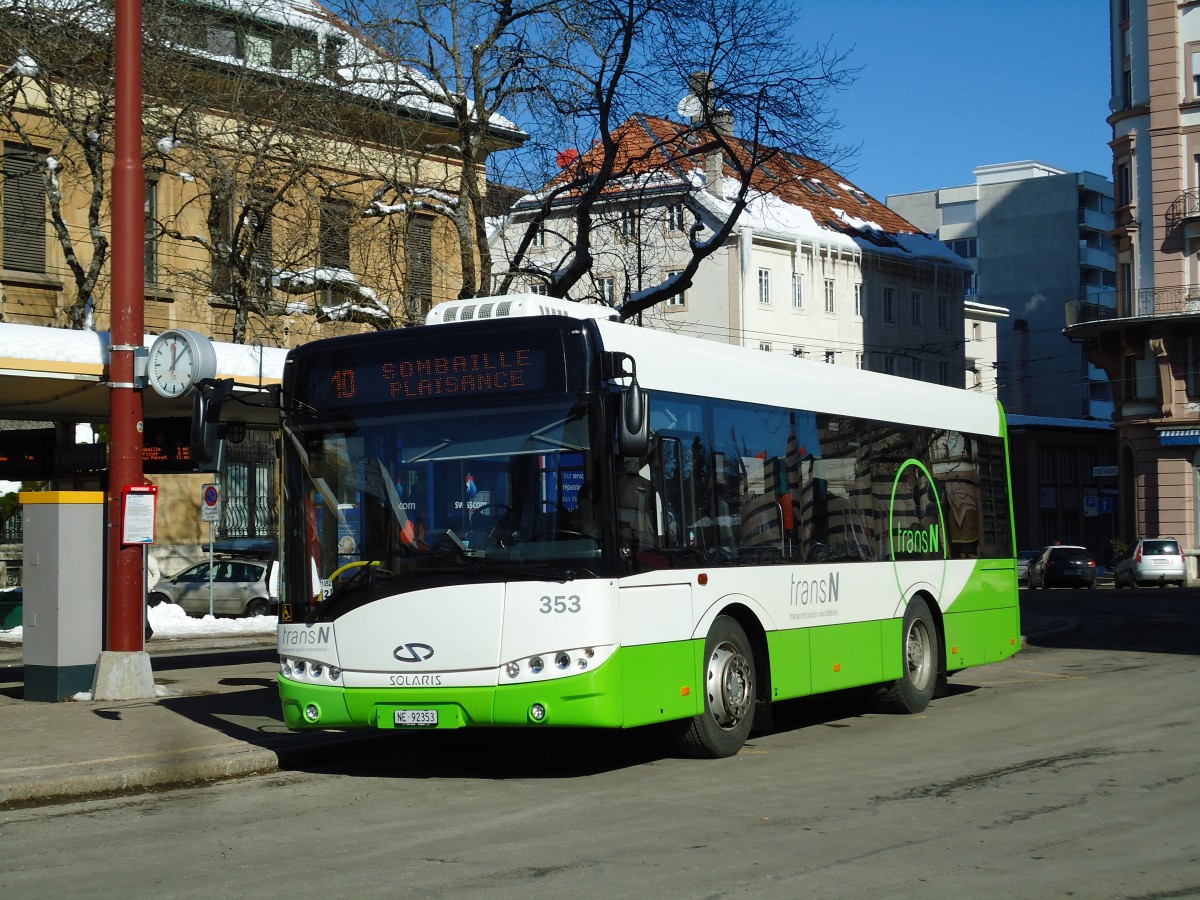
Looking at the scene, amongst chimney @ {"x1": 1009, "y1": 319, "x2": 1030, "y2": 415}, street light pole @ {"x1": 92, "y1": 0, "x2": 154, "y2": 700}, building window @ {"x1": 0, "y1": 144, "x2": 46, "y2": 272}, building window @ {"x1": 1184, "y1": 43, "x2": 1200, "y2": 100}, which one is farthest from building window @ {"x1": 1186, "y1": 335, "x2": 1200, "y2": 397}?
street light pole @ {"x1": 92, "y1": 0, "x2": 154, "y2": 700}

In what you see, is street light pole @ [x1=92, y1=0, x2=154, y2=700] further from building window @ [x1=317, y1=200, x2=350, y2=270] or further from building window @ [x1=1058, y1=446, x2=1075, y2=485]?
building window @ [x1=1058, y1=446, x2=1075, y2=485]

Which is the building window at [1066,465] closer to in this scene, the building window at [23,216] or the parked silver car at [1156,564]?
the parked silver car at [1156,564]

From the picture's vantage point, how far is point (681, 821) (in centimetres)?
895

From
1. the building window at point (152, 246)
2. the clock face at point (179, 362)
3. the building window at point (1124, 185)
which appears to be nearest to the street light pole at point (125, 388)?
the clock face at point (179, 362)

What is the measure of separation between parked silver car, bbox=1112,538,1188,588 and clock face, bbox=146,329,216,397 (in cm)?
4076

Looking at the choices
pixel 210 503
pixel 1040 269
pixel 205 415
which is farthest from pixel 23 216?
pixel 1040 269

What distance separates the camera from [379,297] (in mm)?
27297

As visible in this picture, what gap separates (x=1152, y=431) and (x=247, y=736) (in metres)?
48.0

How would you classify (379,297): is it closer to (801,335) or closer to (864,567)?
(864,567)

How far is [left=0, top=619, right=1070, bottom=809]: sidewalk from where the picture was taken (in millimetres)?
10766

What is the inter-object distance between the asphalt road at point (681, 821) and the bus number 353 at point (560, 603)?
3.71ft

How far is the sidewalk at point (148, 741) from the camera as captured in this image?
10.8m

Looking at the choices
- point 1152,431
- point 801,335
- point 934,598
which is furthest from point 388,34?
point 801,335

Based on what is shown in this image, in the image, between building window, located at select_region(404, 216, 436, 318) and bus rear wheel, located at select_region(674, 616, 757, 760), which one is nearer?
bus rear wheel, located at select_region(674, 616, 757, 760)
